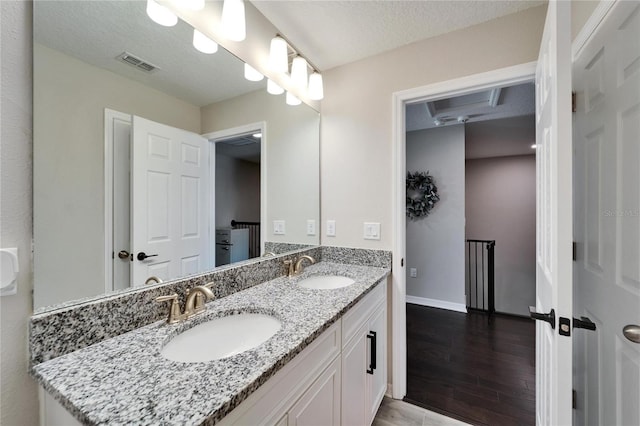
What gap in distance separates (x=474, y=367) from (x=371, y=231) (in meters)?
1.46

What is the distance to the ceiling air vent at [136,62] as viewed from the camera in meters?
0.97

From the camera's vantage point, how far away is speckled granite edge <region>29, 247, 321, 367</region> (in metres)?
0.70

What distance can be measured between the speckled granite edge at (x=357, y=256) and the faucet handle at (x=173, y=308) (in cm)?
124

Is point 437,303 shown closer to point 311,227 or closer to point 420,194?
point 420,194

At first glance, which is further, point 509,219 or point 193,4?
point 509,219

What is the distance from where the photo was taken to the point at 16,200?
682 millimetres

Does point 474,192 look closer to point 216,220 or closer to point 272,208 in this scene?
point 272,208

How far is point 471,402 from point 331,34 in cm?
262

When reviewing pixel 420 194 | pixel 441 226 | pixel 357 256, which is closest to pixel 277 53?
pixel 357 256

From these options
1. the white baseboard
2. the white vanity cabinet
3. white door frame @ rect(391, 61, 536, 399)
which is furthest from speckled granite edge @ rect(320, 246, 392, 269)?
the white baseboard

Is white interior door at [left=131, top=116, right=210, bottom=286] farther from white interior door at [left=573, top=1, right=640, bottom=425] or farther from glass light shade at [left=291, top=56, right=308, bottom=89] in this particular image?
white interior door at [left=573, top=1, right=640, bottom=425]

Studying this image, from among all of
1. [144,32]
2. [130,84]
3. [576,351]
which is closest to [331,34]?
[144,32]

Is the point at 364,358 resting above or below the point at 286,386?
below

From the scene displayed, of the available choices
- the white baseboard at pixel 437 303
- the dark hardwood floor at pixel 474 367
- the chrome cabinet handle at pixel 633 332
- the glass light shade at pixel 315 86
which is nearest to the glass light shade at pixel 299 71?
the glass light shade at pixel 315 86
